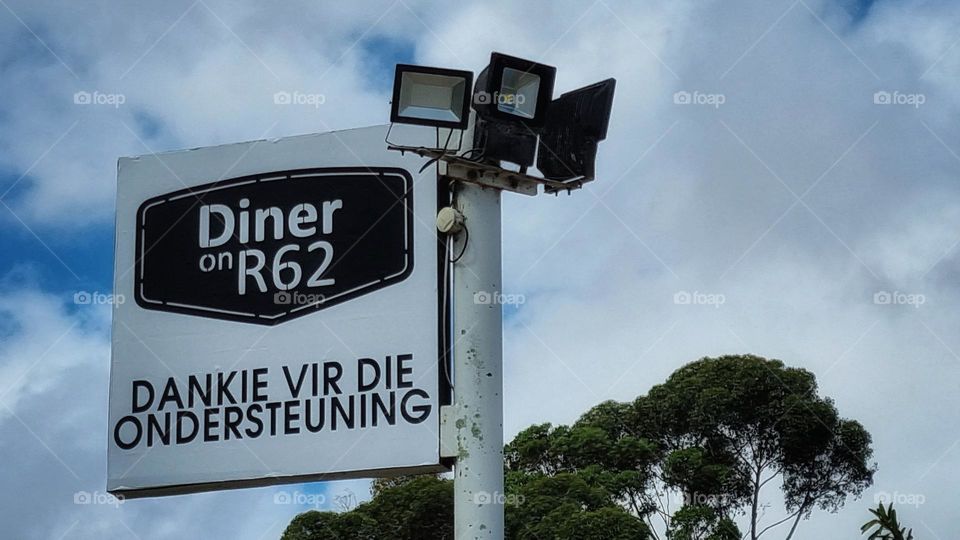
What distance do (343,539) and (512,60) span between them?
670 inches

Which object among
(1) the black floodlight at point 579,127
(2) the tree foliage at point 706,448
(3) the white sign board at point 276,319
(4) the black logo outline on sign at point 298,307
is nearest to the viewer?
(1) the black floodlight at point 579,127

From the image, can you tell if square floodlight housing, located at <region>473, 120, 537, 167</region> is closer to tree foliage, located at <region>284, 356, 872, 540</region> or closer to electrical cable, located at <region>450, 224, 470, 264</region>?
electrical cable, located at <region>450, 224, 470, 264</region>

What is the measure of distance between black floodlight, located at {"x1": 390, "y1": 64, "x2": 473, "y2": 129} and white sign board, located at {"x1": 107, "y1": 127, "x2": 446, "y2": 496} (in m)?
0.97

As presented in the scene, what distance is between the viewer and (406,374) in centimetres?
984

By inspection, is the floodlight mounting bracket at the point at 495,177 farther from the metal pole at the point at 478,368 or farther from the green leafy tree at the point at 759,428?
the green leafy tree at the point at 759,428

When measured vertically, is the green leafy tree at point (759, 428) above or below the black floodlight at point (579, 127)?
above

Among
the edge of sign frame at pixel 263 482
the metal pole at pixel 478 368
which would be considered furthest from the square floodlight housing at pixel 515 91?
the edge of sign frame at pixel 263 482

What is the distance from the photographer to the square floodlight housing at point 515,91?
9383 millimetres

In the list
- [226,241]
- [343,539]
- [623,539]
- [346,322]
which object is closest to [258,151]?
[226,241]
